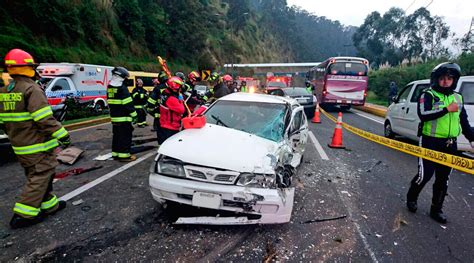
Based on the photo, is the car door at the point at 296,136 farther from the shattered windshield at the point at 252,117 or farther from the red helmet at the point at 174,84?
the red helmet at the point at 174,84

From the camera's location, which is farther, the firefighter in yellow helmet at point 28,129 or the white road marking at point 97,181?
the white road marking at point 97,181

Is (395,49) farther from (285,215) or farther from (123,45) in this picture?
(285,215)

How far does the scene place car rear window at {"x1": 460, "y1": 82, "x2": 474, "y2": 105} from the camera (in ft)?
19.7

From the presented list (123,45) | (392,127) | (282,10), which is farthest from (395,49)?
(282,10)

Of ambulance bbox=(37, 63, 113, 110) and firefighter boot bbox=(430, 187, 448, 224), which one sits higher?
ambulance bbox=(37, 63, 113, 110)

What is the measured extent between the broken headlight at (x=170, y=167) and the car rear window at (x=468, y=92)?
621 cm

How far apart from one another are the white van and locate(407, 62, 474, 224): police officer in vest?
2782 mm

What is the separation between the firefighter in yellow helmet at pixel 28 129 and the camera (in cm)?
316

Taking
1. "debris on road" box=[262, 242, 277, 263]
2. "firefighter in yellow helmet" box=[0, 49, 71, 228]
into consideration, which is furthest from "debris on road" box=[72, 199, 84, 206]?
"debris on road" box=[262, 242, 277, 263]

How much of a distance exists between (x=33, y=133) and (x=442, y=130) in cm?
496

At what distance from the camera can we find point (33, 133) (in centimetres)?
328

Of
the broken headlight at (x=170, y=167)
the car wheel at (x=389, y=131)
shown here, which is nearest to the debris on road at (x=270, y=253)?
the broken headlight at (x=170, y=167)

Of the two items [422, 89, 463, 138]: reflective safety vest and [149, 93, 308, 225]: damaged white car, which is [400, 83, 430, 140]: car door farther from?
[149, 93, 308, 225]: damaged white car

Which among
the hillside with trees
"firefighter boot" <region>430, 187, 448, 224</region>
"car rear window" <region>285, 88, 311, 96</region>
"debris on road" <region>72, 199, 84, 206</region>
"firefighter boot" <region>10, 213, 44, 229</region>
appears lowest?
"debris on road" <region>72, 199, 84, 206</region>
